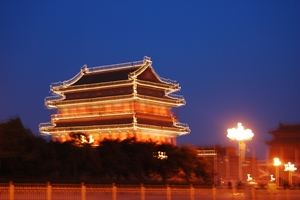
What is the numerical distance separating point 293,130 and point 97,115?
92.6 ft

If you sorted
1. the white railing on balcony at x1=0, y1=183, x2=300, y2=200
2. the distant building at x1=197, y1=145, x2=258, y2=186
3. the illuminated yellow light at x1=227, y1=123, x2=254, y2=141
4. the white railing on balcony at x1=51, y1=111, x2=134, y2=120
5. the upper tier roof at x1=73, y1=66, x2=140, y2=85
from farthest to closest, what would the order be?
the upper tier roof at x1=73, y1=66, x2=140, y2=85 < the white railing on balcony at x1=51, y1=111, x2=134, y2=120 < the distant building at x1=197, y1=145, x2=258, y2=186 < the illuminated yellow light at x1=227, y1=123, x2=254, y2=141 < the white railing on balcony at x1=0, y1=183, x2=300, y2=200

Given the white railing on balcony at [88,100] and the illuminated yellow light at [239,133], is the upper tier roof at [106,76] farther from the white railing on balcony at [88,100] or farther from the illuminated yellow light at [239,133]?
the illuminated yellow light at [239,133]

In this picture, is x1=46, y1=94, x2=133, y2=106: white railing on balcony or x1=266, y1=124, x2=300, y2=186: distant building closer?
x1=46, y1=94, x2=133, y2=106: white railing on balcony

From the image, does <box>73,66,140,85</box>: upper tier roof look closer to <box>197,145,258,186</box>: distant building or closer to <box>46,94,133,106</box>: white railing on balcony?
<box>46,94,133,106</box>: white railing on balcony

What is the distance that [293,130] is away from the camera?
83875mm

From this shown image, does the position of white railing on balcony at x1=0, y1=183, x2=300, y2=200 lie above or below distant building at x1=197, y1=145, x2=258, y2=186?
below

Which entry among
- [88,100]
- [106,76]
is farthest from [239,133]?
[106,76]

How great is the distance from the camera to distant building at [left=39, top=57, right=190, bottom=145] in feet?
231

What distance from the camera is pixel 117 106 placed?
72.2 m

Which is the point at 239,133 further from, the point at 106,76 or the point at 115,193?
the point at 106,76

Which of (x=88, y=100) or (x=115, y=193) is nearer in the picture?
(x=115, y=193)

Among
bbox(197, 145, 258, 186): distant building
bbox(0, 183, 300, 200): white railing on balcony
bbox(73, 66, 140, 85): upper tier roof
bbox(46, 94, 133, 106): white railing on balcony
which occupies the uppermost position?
bbox(73, 66, 140, 85): upper tier roof

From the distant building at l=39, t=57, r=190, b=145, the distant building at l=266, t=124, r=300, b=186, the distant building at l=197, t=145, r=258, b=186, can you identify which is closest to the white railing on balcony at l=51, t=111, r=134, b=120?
the distant building at l=39, t=57, r=190, b=145

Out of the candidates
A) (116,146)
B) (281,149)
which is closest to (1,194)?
(116,146)
